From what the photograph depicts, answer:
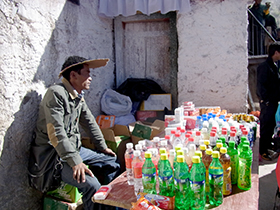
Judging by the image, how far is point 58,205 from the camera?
2533mm

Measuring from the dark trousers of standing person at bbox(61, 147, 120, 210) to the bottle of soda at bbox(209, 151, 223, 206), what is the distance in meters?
1.21

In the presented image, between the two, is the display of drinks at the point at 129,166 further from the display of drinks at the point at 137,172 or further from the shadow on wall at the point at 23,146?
the shadow on wall at the point at 23,146

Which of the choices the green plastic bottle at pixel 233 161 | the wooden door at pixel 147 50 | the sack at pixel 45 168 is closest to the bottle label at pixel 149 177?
the green plastic bottle at pixel 233 161

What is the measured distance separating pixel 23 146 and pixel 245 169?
7.52 ft

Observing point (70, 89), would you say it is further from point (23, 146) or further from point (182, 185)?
point (182, 185)

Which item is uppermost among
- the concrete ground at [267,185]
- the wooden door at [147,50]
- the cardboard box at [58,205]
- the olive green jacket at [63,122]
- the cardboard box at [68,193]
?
the wooden door at [147,50]

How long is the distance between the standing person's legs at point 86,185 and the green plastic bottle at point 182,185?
3.54ft

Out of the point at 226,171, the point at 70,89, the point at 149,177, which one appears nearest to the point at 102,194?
the point at 149,177

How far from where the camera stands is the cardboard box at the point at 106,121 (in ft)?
12.9

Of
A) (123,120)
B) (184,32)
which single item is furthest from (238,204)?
(184,32)

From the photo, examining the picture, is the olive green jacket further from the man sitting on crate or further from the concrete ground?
the concrete ground

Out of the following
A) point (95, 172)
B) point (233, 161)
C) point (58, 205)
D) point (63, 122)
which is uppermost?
point (63, 122)

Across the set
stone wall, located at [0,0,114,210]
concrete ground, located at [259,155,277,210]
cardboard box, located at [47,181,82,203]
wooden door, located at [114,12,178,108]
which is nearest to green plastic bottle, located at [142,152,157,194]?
cardboard box, located at [47,181,82,203]

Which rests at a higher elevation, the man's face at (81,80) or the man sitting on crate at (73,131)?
the man's face at (81,80)
